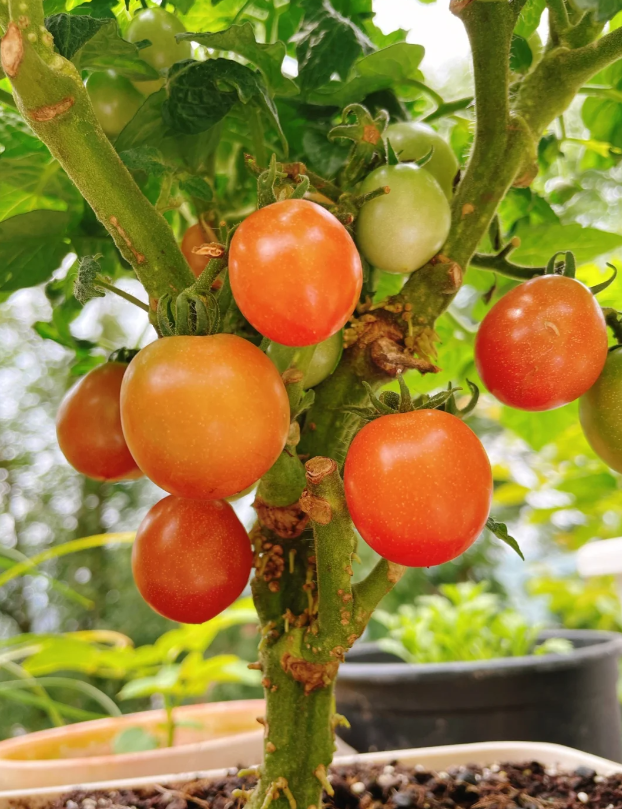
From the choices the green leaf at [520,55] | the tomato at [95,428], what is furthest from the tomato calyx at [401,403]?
the green leaf at [520,55]

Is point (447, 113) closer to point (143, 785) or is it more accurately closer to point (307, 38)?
point (307, 38)

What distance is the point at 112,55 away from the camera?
36 cm

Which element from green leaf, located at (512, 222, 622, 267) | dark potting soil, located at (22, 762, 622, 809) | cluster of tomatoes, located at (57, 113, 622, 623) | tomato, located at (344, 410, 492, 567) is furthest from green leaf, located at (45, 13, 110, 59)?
dark potting soil, located at (22, 762, 622, 809)

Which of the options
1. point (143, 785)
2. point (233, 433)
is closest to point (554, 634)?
point (143, 785)

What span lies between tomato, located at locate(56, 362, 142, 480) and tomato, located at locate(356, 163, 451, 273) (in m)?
0.17

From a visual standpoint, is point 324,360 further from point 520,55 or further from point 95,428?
point 520,55

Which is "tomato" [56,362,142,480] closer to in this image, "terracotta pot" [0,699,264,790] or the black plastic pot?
"terracotta pot" [0,699,264,790]

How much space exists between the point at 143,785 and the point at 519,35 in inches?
24.4

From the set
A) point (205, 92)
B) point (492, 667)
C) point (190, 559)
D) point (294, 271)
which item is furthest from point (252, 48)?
point (492, 667)

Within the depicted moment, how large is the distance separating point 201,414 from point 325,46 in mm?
234

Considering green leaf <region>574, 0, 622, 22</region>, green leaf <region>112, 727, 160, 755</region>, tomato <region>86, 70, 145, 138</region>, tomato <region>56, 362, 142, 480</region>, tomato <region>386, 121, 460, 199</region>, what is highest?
green leaf <region>574, 0, 622, 22</region>

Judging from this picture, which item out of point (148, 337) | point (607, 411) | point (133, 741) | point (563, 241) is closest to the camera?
point (607, 411)

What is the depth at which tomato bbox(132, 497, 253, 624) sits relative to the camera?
36 cm

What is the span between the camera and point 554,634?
108 cm
